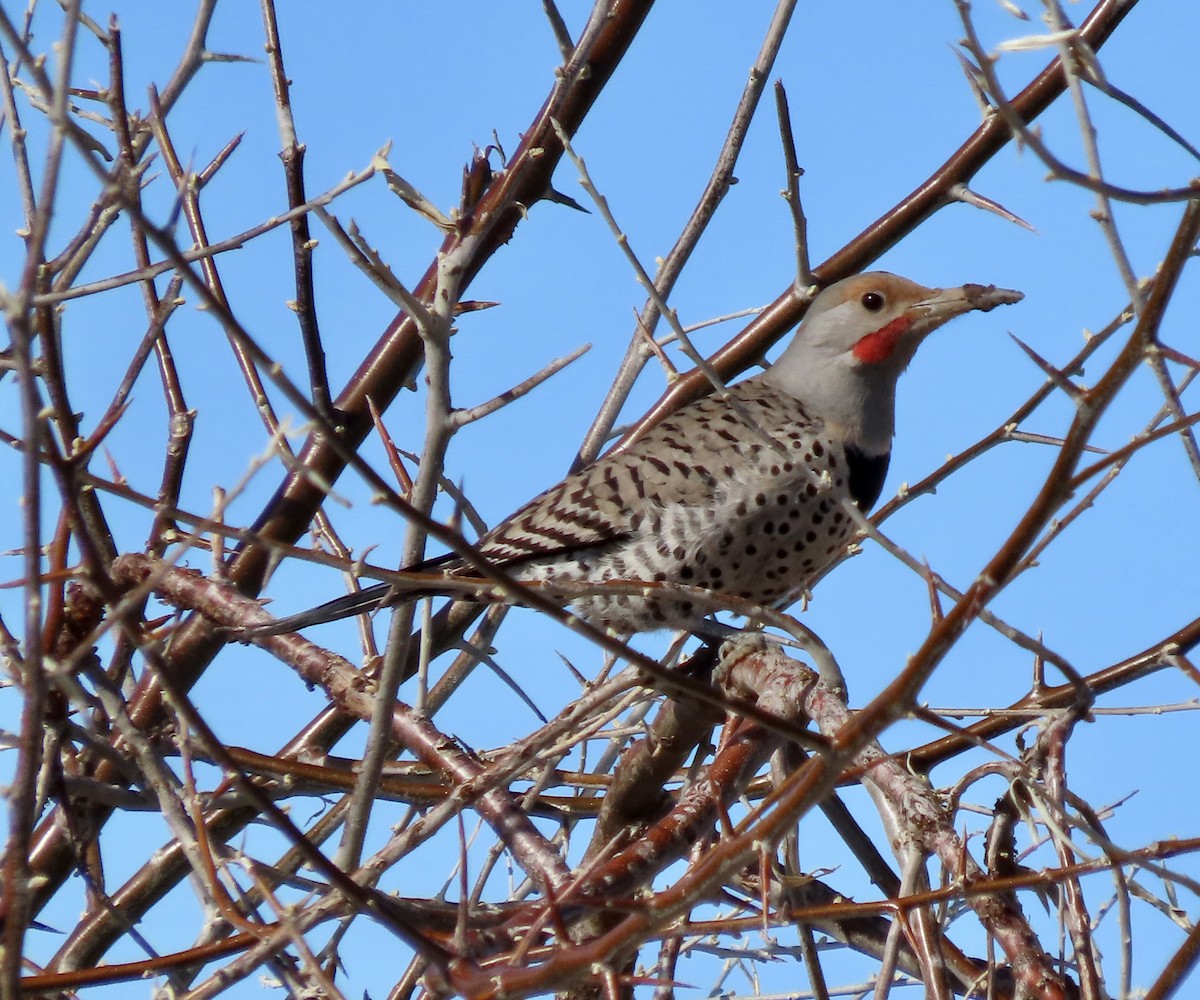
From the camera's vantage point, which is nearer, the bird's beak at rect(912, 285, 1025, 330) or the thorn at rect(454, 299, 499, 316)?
the thorn at rect(454, 299, 499, 316)

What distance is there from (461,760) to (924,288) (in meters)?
2.53

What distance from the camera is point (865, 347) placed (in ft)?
15.9

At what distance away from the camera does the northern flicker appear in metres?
4.05

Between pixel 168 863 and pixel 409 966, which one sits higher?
pixel 168 863

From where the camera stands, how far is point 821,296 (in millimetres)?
4992

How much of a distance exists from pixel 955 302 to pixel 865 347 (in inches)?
13.4

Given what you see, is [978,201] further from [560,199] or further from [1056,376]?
[1056,376]

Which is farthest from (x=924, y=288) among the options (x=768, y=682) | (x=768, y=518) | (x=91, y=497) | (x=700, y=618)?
(x=91, y=497)

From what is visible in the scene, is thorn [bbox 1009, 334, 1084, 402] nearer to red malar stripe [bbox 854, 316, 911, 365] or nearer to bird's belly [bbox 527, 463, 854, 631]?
bird's belly [bbox 527, 463, 854, 631]

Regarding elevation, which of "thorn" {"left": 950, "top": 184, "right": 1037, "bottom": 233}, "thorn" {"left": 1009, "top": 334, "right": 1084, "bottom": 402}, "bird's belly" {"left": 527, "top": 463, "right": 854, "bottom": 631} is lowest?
"thorn" {"left": 1009, "top": 334, "right": 1084, "bottom": 402}

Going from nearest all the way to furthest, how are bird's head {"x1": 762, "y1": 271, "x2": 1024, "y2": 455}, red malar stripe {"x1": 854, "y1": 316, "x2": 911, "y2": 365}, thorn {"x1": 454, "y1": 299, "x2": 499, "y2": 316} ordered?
thorn {"x1": 454, "y1": 299, "x2": 499, "y2": 316} < bird's head {"x1": 762, "y1": 271, "x2": 1024, "y2": 455} < red malar stripe {"x1": 854, "y1": 316, "x2": 911, "y2": 365}

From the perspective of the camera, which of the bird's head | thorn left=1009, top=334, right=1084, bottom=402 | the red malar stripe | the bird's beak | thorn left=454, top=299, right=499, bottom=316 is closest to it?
thorn left=1009, top=334, right=1084, bottom=402

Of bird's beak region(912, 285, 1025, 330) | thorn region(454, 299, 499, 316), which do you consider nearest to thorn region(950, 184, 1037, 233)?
bird's beak region(912, 285, 1025, 330)

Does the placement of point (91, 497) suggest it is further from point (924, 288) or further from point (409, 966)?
point (924, 288)
